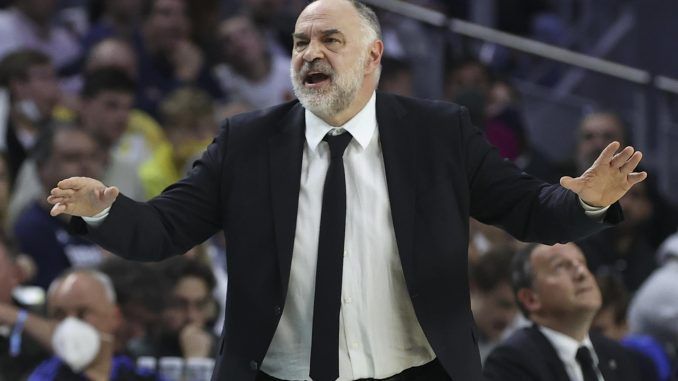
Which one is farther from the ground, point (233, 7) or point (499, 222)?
point (233, 7)

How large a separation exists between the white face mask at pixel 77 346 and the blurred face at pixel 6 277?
2.30ft

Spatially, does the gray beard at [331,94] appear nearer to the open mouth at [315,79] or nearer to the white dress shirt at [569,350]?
the open mouth at [315,79]

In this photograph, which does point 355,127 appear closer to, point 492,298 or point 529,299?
point 529,299

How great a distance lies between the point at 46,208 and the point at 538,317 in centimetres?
304

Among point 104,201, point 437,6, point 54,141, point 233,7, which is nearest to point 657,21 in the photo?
point 437,6

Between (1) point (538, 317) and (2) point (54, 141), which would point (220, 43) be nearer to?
(2) point (54, 141)

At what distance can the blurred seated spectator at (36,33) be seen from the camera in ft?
28.5

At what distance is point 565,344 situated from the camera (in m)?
5.00

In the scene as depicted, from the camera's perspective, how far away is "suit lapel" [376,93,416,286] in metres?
3.58

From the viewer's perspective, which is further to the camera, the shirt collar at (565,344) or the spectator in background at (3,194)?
the spectator in background at (3,194)

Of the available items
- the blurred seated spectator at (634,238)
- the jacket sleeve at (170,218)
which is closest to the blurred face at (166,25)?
the blurred seated spectator at (634,238)

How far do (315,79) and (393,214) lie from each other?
452 mm

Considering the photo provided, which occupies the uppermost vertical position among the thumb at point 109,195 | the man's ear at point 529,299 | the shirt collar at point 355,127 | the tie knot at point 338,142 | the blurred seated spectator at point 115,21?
the blurred seated spectator at point 115,21

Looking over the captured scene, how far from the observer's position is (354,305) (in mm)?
3584
